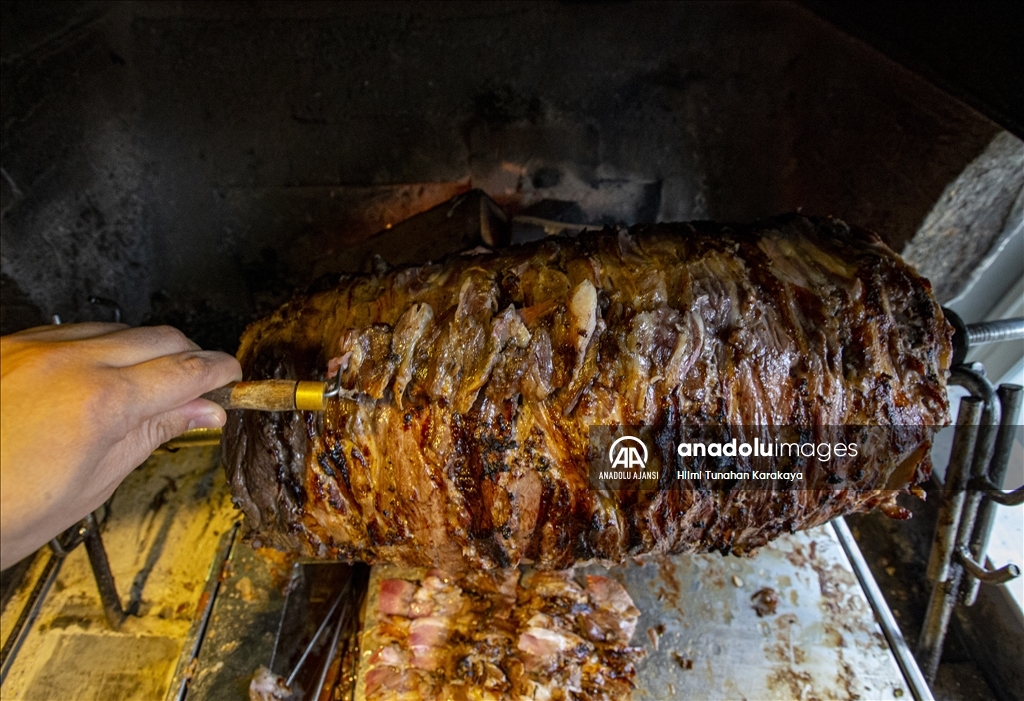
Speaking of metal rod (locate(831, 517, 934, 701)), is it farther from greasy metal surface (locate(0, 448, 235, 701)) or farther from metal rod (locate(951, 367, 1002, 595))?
greasy metal surface (locate(0, 448, 235, 701))

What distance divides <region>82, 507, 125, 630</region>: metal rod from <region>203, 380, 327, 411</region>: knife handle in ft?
3.89

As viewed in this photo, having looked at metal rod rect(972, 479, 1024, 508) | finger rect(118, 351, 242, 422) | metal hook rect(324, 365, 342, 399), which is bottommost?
metal rod rect(972, 479, 1024, 508)

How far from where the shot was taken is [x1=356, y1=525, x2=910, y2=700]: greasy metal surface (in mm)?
2254

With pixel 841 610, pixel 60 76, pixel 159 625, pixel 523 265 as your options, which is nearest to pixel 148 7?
pixel 60 76

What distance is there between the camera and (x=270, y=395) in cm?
168

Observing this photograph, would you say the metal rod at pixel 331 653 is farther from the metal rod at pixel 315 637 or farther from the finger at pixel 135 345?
the finger at pixel 135 345

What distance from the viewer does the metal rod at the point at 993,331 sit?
215cm

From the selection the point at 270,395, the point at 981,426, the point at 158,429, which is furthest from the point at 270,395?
the point at 981,426

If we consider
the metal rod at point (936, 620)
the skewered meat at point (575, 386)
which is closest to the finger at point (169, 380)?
the skewered meat at point (575, 386)

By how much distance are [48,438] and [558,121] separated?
2530 millimetres

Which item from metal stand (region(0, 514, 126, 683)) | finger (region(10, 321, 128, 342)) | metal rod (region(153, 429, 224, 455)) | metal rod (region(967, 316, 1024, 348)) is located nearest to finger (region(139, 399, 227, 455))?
finger (region(10, 321, 128, 342))

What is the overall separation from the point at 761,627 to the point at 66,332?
2.61 metres

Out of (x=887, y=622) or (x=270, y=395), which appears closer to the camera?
(x=270, y=395)

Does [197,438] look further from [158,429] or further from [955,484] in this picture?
[955,484]
